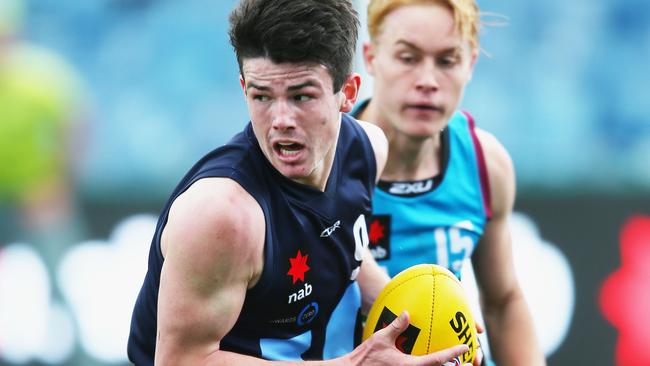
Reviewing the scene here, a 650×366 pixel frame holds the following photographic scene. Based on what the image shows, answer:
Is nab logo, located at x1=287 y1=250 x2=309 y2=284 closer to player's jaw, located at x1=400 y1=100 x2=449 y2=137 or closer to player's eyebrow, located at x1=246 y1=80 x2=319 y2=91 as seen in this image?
player's eyebrow, located at x1=246 y1=80 x2=319 y2=91

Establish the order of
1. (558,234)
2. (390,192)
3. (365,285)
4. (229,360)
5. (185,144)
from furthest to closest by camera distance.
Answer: (185,144)
(558,234)
(390,192)
(365,285)
(229,360)

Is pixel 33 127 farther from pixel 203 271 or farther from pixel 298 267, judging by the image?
pixel 203 271

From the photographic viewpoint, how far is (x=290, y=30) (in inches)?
133

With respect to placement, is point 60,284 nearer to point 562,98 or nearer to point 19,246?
point 19,246

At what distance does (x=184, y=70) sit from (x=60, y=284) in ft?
5.71

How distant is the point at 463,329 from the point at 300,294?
58cm

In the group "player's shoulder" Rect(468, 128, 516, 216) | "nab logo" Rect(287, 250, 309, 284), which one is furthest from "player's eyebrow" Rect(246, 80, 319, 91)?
"player's shoulder" Rect(468, 128, 516, 216)

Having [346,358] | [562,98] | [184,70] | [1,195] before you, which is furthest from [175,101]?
[346,358]

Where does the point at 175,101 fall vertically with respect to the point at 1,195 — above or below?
above

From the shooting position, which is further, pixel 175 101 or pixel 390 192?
pixel 175 101

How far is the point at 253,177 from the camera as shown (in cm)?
353

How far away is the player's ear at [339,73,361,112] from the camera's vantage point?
370 cm

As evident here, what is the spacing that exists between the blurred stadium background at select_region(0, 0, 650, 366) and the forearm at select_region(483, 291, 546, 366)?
218cm

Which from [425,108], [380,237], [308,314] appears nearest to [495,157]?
[425,108]
